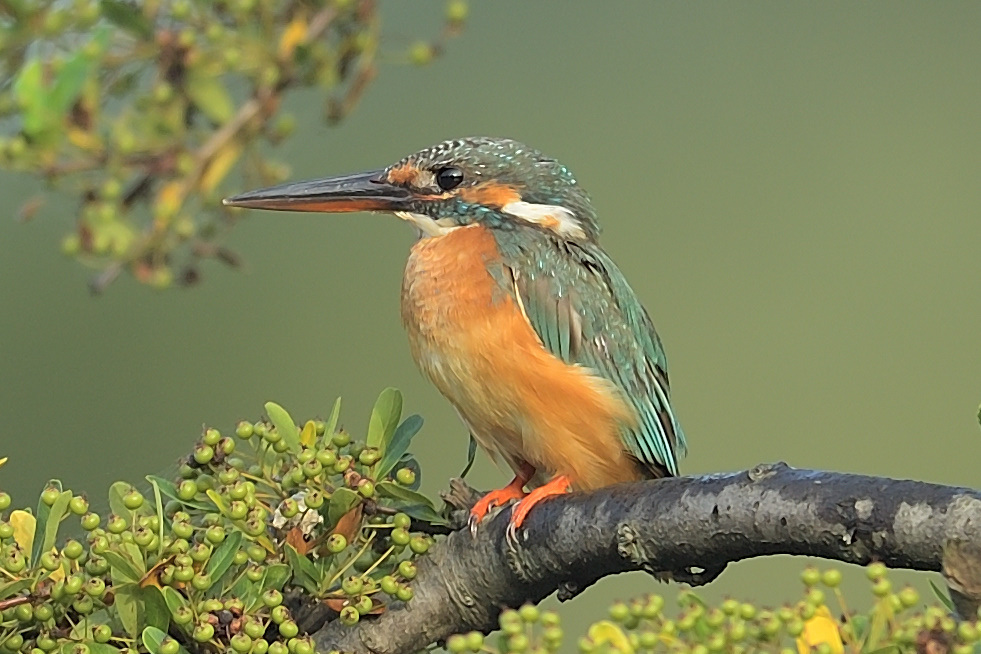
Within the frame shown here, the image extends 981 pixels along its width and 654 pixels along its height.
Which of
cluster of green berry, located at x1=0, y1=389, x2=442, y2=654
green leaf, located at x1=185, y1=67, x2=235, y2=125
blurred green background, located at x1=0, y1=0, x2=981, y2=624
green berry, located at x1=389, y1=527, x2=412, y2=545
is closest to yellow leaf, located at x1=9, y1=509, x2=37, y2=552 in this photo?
cluster of green berry, located at x1=0, y1=389, x2=442, y2=654

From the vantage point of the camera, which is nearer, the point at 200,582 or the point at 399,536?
the point at 200,582

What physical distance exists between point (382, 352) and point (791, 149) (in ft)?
4.55

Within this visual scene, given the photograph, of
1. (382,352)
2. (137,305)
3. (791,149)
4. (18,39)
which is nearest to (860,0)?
(791,149)

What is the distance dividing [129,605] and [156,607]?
0.03 meters

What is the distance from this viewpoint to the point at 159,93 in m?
1.56

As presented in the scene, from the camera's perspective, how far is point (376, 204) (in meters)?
2.14

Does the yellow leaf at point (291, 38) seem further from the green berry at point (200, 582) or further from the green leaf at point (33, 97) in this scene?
the green berry at point (200, 582)

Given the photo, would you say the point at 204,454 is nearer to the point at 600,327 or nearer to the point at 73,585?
the point at 73,585

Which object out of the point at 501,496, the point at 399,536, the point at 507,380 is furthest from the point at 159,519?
the point at 507,380

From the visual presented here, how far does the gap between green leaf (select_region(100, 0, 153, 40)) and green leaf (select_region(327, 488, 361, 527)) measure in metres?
0.58

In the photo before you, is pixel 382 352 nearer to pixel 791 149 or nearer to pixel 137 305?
pixel 137 305

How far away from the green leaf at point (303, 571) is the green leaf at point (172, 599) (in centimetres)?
11

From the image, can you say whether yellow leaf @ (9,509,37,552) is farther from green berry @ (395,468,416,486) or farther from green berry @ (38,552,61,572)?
green berry @ (395,468,416,486)

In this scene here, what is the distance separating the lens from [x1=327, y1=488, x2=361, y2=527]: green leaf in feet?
4.19
